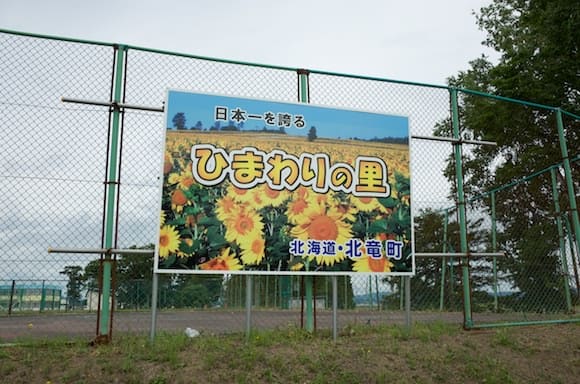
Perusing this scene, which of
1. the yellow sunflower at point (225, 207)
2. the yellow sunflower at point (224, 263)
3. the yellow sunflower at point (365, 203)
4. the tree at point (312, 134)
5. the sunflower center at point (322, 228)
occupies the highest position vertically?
the tree at point (312, 134)

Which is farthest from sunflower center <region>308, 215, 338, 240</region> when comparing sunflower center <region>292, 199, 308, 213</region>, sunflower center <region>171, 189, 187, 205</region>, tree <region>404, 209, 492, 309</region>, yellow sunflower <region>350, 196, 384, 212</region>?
tree <region>404, 209, 492, 309</region>

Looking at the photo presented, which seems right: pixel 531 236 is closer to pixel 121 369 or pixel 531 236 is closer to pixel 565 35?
pixel 565 35

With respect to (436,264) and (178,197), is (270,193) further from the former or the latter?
(436,264)

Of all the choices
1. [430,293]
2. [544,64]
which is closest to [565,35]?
[544,64]

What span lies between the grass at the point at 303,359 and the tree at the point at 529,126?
4548mm

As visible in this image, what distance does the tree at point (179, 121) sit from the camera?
5551 mm

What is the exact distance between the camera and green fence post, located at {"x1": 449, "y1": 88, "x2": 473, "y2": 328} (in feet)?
21.0

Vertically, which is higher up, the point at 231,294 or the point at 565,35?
the point at 565,35

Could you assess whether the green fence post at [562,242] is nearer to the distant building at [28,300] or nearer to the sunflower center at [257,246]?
the sunflower center at [257,246]

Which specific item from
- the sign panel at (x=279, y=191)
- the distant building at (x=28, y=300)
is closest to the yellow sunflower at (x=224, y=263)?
the sign panel at (x=279, y=191)

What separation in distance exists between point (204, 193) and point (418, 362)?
293 centimetres

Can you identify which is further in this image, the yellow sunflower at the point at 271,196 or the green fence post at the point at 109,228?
the yellow sunflower at the point at 271,196

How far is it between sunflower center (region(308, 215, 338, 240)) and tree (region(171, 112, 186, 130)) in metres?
1.88

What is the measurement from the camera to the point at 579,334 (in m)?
6.31
